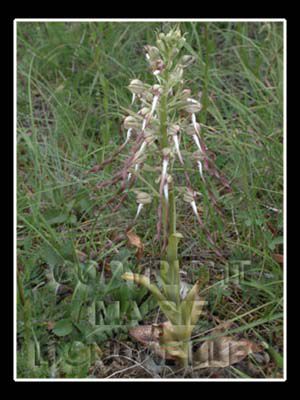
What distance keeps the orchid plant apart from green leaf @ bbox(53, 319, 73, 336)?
0.36 metres

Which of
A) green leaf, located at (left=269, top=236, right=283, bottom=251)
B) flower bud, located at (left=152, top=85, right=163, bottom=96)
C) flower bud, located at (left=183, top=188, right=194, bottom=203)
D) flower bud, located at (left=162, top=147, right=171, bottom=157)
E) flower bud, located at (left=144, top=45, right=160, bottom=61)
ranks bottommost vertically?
green leaf, located at (left=269, top=236, right=283, bottom=251)

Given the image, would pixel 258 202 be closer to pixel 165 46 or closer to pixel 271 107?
pixel 271 107

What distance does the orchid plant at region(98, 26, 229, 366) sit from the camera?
2.54 m

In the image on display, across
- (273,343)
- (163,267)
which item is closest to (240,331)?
(273,343)

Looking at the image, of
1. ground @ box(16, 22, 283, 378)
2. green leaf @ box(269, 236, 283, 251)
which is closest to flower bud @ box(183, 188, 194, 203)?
ground @ box(16, 22, 283, 378)

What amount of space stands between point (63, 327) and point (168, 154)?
98 cm

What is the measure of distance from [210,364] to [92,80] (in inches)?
88.1

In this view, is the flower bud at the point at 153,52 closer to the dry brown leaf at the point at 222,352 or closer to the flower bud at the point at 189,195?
the flower bud at the point at 189,195

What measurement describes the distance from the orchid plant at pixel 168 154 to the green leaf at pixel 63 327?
0.36m

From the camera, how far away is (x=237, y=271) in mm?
3227

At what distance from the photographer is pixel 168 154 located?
2.57m

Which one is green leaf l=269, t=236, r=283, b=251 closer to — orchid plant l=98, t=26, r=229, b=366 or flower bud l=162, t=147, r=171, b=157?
orchid plant l=98, t=26, r=229, b=366

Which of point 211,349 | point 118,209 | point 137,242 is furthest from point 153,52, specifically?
point 211,349

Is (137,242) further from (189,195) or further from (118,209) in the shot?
(189,195)
